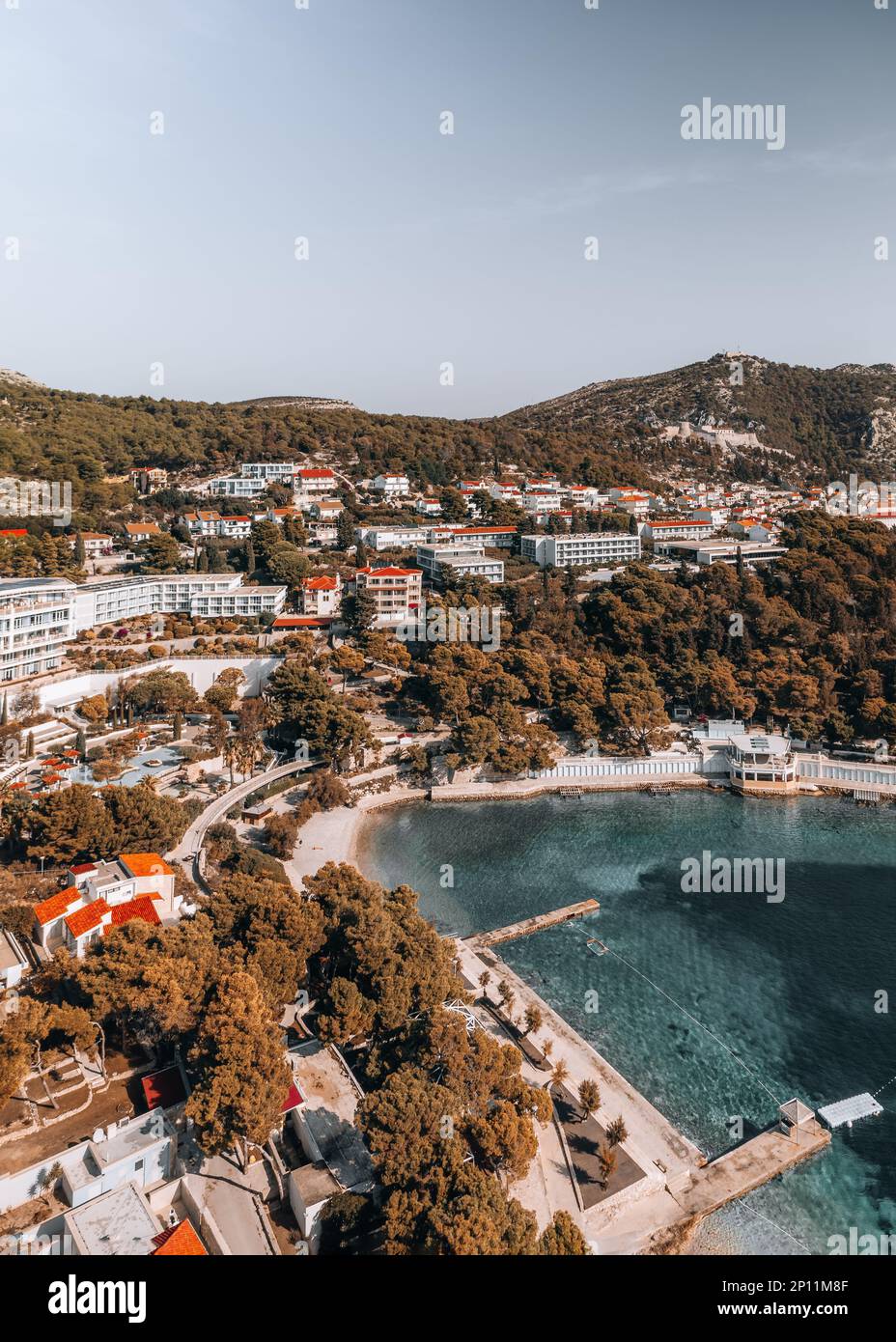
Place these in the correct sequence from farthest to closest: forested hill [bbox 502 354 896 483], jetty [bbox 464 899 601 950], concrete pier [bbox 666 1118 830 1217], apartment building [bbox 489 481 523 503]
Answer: forested hill [bbox 502 354 896 483] < apartment building [bbox 489 481 523 503] < jetty [bbox 464 899 601 950] < concrete pier [bbox 666 1118 830 1217]

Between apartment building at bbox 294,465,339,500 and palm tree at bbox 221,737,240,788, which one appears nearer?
palm tree at bbox 221,737,240,788

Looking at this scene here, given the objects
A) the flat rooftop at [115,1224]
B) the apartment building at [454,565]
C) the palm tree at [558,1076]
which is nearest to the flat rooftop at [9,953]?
the flat rooftop at [115,1224]

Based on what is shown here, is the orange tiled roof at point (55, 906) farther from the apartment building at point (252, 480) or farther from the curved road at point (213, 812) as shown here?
the apartment building at point (252, 480)

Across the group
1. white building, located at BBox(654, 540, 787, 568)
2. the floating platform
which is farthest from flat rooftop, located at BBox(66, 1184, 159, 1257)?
white building, located at BBox(654, 540, 787, 568)

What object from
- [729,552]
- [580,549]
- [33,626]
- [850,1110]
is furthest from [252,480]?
[850,1110]

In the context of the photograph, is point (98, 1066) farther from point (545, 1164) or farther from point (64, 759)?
point (64, 759)

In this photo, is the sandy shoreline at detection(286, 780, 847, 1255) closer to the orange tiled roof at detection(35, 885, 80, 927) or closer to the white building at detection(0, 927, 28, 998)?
the orange tiled roof at detection(35, 885, 80, 927)
